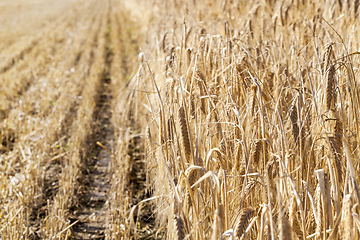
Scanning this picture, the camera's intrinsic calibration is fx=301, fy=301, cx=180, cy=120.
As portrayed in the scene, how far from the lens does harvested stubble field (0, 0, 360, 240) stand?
1.21 meters

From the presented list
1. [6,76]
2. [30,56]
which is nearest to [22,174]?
[6,76]

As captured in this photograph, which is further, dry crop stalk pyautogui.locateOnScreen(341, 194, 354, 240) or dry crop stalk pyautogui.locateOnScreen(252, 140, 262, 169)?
dry crop stalk pyautogui.locateOnScreen(252, 140, 262, 169)

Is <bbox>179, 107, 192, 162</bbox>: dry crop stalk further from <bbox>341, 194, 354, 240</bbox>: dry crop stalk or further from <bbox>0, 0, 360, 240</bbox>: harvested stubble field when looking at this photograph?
<bbox>341, 194, 354, 240</bbox>: dry crop stalk

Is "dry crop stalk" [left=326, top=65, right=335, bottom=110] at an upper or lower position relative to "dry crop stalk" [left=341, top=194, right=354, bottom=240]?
upper

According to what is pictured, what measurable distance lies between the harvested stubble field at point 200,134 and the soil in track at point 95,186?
0.01m

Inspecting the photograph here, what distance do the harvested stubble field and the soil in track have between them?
0.04 feet

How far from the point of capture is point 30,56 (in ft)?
22.9

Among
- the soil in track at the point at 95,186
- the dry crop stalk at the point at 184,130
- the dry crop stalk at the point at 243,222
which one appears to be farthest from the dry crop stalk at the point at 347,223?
the soil in track at the point at 95,186

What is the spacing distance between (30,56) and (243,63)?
663cm

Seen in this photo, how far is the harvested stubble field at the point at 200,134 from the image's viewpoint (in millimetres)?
1215

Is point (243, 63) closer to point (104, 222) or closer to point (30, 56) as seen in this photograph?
point (104, 222)

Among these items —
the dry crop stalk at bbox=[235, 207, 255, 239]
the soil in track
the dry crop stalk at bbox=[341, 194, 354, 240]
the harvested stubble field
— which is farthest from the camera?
the soil in track

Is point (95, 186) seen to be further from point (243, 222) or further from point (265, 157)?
point (243, 222)

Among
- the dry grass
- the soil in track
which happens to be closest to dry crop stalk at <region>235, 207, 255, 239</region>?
Answer: the dry grass
